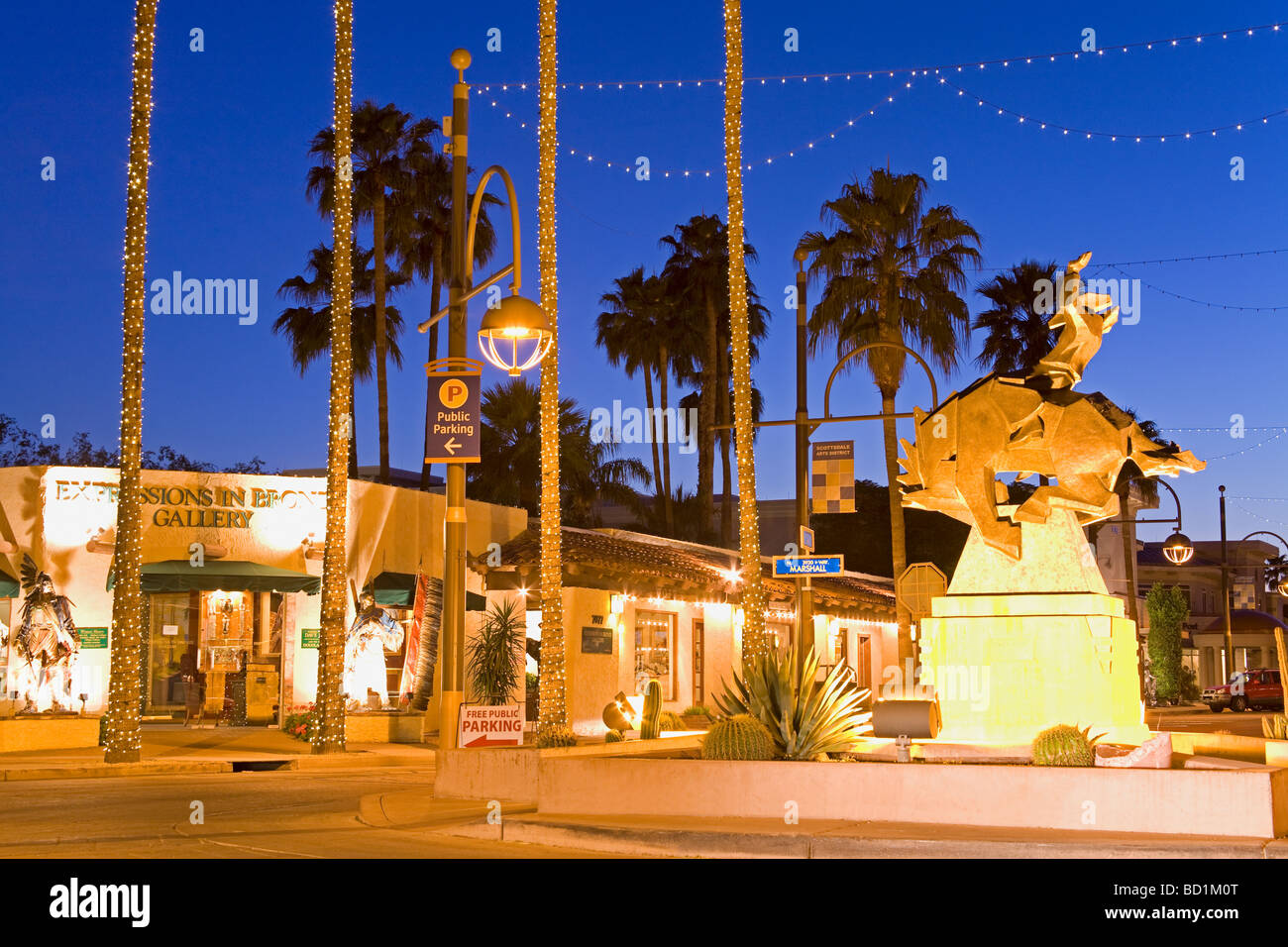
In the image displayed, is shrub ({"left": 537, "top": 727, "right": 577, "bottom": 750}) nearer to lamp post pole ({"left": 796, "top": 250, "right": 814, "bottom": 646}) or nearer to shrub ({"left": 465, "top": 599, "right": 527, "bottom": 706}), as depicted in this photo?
lamp post pole ({"left": 796, "top": 250, "right": 814, "bottom": 646})

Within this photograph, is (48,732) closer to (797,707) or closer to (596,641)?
(596,641)


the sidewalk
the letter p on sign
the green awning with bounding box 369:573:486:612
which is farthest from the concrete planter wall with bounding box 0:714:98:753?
the letter p on sign

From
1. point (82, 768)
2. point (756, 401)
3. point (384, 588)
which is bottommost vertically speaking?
point (82, 768)

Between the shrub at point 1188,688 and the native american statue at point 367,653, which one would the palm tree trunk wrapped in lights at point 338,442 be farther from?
the shrub at point 1188,688

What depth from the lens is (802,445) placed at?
81.8 ft

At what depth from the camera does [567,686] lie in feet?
90.8

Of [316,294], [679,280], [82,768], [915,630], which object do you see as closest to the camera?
[82,768]

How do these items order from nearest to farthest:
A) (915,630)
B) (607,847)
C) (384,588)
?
(607,847), (384,588), (915,630)

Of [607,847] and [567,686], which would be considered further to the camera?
[567,686]

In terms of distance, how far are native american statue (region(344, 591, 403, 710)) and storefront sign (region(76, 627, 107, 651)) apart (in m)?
4.59

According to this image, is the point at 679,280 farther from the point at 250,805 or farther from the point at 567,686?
the point at 250,805

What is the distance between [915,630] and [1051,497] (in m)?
15.1
